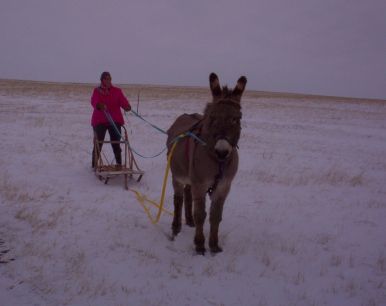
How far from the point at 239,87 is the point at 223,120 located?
0.62 metres

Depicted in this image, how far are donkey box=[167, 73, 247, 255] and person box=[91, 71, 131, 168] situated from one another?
11.0 ft

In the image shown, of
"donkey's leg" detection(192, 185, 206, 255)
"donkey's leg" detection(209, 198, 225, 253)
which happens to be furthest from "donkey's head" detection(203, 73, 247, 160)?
"donkey's leg" detection(209, 198, 225, 253)

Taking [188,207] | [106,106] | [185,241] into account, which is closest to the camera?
[185,241]

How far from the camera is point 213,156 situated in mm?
4285

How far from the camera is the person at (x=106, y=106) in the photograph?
25.7 feet

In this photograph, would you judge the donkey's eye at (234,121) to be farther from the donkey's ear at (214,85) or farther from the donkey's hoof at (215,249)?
the donkey's hoof at (215,249)

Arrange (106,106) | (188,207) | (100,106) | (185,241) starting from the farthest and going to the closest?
1. (106,106)
2. (100,106)
3. (188,207)
4. (185,241)

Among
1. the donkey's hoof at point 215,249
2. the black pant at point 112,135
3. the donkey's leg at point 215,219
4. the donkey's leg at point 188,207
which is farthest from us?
the black pant at point 112,135

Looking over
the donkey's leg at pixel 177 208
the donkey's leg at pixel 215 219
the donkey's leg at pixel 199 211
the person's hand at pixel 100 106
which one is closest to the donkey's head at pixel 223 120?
the donkey's leg at pixel 199 211

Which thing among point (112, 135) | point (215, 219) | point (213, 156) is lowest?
point (215, 219)

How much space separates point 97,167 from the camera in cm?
792

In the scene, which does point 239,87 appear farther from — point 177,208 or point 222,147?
point 177,208

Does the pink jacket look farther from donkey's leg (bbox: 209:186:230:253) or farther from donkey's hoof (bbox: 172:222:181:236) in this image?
donkey's leg (bbox: 209:186:230:253)

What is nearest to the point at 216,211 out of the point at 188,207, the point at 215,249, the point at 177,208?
the point at 215,249
